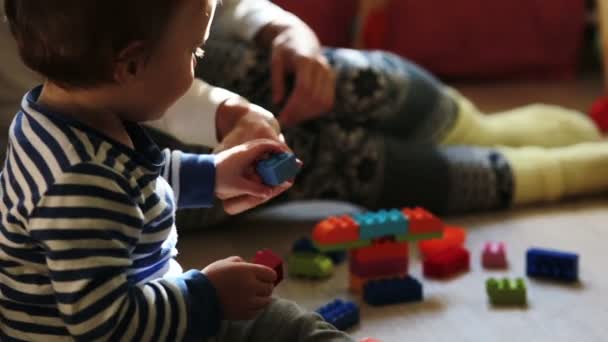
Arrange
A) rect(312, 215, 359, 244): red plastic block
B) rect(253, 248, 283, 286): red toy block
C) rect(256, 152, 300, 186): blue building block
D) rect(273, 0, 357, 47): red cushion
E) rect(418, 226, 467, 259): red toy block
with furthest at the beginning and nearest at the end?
rect(273, 0, 357, 47): red cushion, rect(418, 226, 467, 259): red toy block, rect(312, 215, 359, 244): red plastic block, rect(253, 248, 283, 286): red toy block, rect(256, 152, 300, 186): blue building block

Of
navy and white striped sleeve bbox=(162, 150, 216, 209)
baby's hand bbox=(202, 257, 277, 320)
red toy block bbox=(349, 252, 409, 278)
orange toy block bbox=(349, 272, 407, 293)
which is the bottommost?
orange toy block bbox=(349, 272, 407, 293)

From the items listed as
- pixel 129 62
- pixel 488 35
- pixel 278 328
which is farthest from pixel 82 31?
pixel 488 35

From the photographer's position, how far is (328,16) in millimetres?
1874

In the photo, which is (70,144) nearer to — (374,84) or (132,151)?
(132,151)

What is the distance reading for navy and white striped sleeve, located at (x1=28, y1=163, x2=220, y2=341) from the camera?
25.7 inches

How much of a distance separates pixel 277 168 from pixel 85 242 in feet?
0.69

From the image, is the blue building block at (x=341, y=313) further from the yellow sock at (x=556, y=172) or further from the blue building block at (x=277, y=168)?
the yellow sock at (x=556, y=172)

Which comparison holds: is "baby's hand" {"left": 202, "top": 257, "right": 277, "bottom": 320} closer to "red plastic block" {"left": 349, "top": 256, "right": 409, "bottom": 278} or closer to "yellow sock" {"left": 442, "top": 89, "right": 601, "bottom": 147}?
"red plastic block" {"left": 349, "top": 256, "right": 409, "bottom": 278}

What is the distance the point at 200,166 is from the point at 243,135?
9cm

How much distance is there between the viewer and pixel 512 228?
126 cm

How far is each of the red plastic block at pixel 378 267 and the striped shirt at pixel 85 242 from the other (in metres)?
0.36

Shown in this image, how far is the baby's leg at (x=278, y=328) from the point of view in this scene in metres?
0.81

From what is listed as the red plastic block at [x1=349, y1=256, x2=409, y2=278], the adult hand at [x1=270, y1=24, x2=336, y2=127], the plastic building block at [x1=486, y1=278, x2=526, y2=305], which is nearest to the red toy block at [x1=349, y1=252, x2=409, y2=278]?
the red plastic block at [x1=349, y1=256, x2=409, y2=278]

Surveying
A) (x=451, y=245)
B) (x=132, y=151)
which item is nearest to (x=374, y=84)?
(x=451, y=245)
